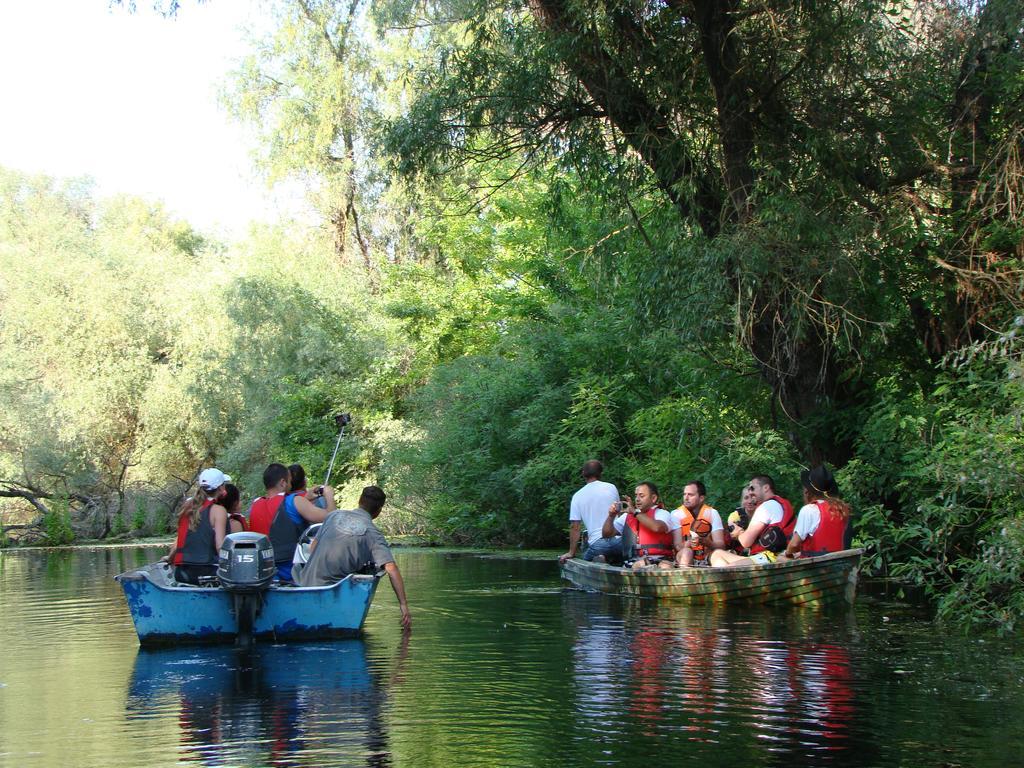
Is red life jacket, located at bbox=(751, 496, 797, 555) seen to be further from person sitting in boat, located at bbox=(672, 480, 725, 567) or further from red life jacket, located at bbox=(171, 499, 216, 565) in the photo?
red life jacket, located at bbox=(171, 499, 216, 565)

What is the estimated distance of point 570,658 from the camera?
10.0 meters

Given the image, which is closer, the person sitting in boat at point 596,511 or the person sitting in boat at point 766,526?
the person sitting in boat at point 766,526

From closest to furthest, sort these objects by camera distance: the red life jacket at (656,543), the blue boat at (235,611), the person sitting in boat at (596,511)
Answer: the blue boat at (235,611) < the red life jacket at (656,543) < the person sitting in boat at (596,511)

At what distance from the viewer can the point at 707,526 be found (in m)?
14.3

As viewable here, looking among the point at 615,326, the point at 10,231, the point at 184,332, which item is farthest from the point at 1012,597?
the point at 10,231

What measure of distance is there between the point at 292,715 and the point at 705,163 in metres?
9.62

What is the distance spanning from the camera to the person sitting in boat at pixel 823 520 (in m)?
13.0

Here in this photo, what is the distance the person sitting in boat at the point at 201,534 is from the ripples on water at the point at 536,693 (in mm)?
793

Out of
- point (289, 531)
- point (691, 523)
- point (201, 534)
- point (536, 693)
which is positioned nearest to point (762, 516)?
point (691, 523)

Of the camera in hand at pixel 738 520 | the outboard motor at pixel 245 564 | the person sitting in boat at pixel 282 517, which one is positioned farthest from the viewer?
the camera in hand at pixel 738 520

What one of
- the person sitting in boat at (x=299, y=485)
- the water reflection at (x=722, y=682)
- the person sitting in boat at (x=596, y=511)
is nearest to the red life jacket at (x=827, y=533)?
the water reflection at (x=722, y=682)

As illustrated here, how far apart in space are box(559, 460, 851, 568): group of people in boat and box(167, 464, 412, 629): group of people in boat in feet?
13.3

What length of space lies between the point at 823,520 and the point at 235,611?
19.9 ft

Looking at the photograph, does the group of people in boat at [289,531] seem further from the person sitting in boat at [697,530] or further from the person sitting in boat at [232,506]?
the person sitting in boat at [697,530]
